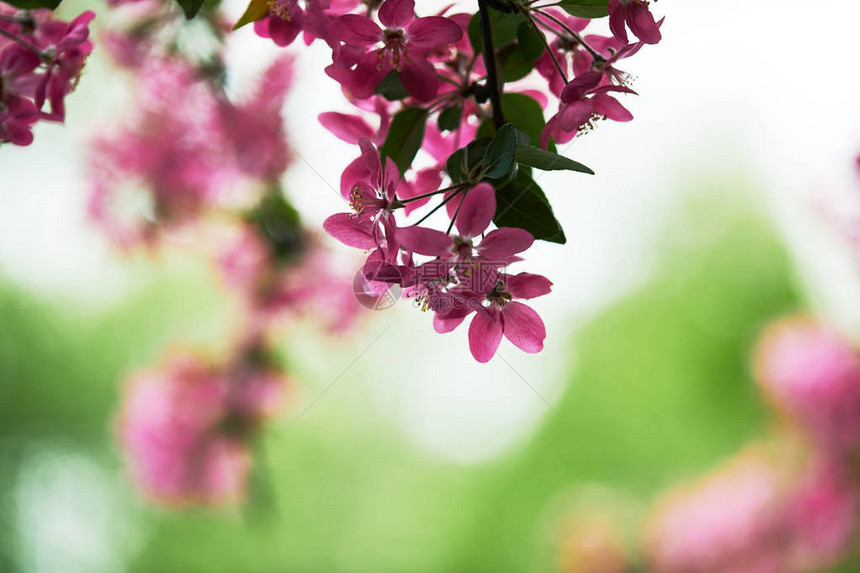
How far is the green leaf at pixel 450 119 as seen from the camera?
40 centimetres

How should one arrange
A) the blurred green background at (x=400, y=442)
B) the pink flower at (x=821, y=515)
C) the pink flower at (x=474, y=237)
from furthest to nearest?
the blurred green background at (x=400, y=442)
the pink flower at (x=821, y=515)
the pink flower at (x=474, y=237)

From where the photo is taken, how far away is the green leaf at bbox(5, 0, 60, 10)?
332mm

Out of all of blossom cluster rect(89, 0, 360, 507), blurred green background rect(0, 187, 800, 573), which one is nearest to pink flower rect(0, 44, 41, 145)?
blossom cluster rect(89, 0, 360, 507)

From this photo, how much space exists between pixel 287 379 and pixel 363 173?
0.98 meters

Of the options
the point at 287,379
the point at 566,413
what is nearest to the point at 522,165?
the point at 287,379

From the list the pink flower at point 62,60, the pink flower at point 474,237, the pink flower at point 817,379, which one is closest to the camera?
the pink flower at point 474,237

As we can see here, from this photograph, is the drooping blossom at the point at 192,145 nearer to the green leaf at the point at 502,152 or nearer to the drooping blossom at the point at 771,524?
the green leaf at the point at 502,152

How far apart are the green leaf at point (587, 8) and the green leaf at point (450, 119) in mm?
80

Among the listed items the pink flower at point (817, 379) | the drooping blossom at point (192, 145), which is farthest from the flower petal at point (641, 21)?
the pink flower at point (817, 379)

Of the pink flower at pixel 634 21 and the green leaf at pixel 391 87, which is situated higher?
the pink flower at pixel 634 21

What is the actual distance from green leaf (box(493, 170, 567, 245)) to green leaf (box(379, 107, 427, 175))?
8 cm

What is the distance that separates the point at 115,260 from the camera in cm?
129

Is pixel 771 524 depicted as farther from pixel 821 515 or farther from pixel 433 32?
pixel 433 32

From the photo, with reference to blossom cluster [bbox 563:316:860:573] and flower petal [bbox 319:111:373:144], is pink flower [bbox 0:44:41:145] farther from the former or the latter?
blossom cluster [bbox 563:316:860:573]
